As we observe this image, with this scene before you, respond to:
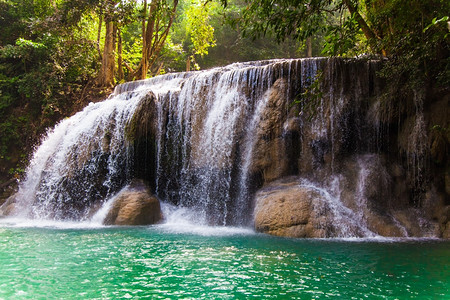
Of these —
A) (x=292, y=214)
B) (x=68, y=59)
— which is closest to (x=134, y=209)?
(x=292, y=214)

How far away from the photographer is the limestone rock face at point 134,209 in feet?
29.5

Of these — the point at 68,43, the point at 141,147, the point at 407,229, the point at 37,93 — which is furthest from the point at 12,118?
the point at 407,229

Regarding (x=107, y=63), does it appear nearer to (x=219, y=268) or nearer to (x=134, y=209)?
(x=134, y=209)

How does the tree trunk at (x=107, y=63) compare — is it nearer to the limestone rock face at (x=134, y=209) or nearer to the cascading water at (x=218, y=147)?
the cascading water at (x=218, y=147)

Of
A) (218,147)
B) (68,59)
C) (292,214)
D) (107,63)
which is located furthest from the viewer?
(68,59)

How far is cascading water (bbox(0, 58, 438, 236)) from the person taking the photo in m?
8.77

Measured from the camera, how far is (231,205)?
29.8ft

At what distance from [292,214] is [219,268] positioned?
125 inches

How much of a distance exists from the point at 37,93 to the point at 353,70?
13482mm

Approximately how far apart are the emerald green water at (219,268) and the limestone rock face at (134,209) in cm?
214

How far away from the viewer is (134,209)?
9.11 metres

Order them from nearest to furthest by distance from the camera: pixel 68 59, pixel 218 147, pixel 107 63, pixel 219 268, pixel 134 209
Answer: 1. pixel 219 268
2. pixel 134 209
3. pixel 218 147
4. pixel 107 63
5. pixel 68 59

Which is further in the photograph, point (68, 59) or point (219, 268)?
point (68, 59)

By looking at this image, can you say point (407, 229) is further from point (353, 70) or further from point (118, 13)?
point (118, 13)
